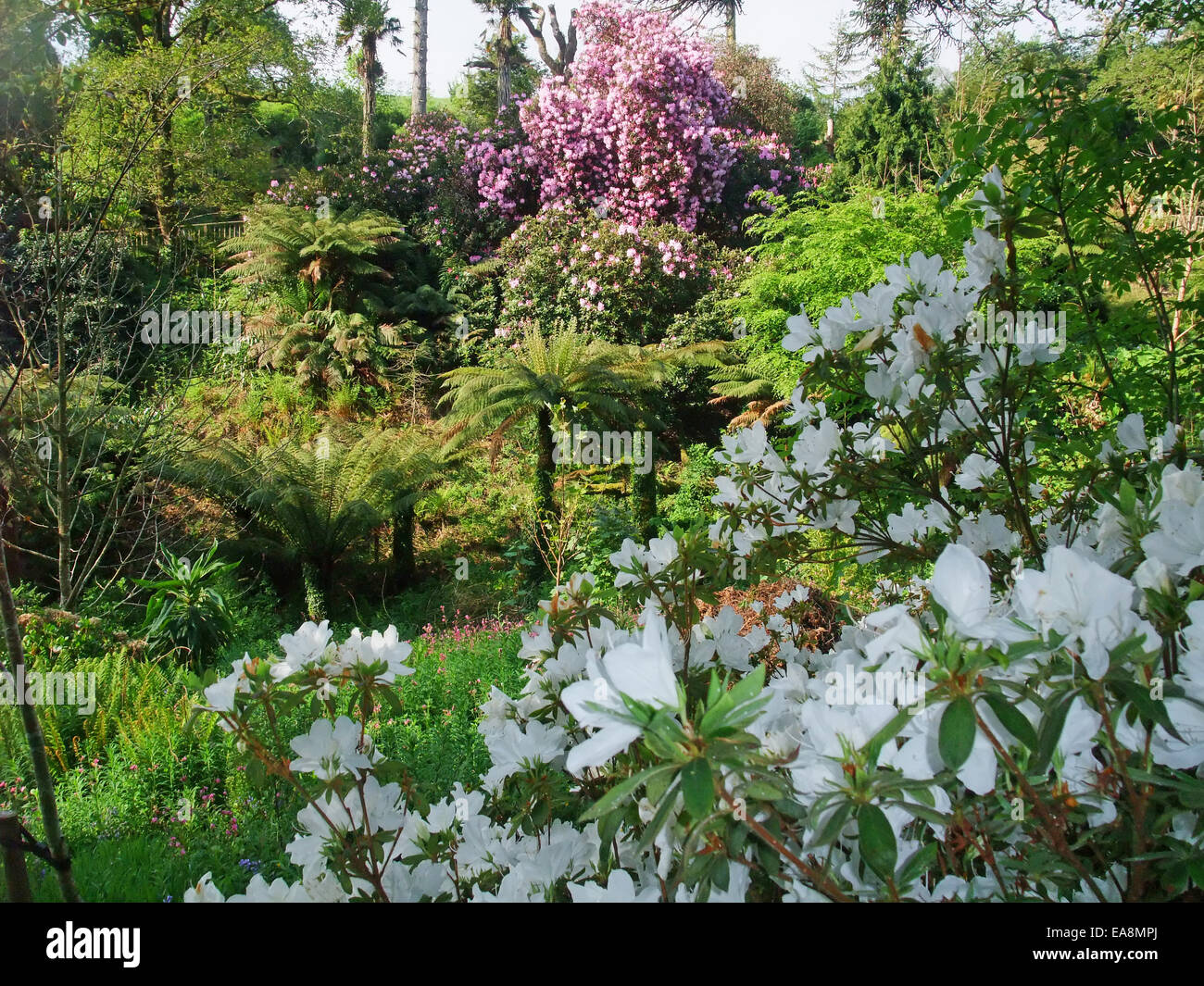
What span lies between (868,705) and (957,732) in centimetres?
11

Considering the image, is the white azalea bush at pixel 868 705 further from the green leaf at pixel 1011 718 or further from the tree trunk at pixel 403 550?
the tree trunk at pixel 403 550

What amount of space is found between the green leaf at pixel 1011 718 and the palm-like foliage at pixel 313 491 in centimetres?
572

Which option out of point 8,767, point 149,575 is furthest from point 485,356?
point 8,767

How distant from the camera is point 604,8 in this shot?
10.6 meters

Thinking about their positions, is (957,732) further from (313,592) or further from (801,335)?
(313,592)

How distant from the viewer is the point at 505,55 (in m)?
12.6

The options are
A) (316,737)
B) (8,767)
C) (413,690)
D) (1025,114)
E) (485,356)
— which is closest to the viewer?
(316,737)

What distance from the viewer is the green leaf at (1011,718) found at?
531 mm

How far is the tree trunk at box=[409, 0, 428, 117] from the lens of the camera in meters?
13.0

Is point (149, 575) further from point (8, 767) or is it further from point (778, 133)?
point (778, 133)

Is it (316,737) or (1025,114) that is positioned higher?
(1025,114)

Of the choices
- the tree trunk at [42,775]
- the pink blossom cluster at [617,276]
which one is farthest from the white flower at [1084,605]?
the pink blossom cluster at [617,276]

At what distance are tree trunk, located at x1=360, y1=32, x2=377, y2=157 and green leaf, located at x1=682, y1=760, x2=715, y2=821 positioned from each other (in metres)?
13.0
